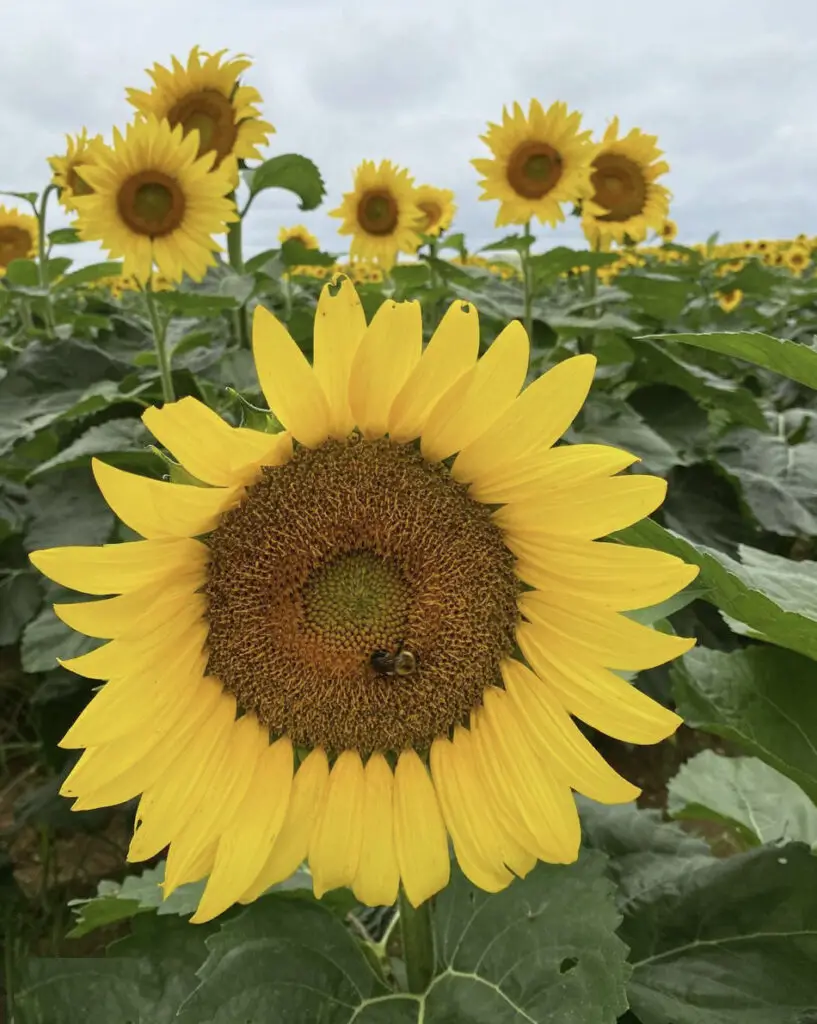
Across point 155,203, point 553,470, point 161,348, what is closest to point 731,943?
point 553,470

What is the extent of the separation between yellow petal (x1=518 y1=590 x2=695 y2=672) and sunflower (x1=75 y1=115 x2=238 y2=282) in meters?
1.97

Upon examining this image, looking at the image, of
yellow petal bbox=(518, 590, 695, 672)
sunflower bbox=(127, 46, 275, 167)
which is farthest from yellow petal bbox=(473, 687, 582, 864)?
sunflower bbox=(127, 46, 275, 167)

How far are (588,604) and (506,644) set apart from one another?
12 cm

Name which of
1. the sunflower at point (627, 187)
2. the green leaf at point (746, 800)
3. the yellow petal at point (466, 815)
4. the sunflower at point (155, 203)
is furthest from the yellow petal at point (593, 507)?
the sunflower at point (627, 187)

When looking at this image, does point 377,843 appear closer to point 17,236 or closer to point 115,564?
point 115,564

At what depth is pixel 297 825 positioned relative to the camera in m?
1.00

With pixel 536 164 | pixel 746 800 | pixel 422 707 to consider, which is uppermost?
pixel 536 164

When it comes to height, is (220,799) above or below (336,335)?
below

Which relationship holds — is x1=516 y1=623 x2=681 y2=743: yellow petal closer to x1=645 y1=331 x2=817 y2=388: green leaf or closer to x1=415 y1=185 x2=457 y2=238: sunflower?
x1=645 y1=331 x2=817 y2=388: green leaf

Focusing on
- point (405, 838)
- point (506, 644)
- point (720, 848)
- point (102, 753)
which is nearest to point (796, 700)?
point (506, 644)

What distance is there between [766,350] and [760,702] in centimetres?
54

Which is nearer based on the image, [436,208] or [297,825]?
[297,825]

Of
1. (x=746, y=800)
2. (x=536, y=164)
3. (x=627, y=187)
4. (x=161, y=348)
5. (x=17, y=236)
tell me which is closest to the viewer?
(x=746, y=800)

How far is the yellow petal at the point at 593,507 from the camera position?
845 mm
